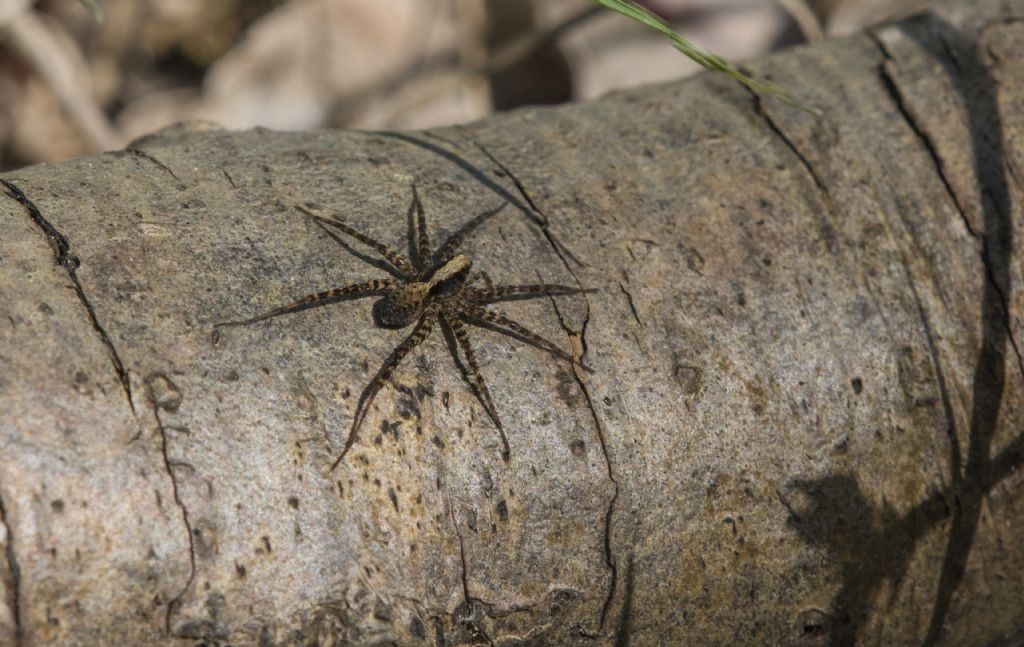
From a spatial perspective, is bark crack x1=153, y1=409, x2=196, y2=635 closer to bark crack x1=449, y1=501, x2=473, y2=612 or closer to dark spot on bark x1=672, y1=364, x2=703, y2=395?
bark crack x1=449, y1=501, x2=473, y2=612

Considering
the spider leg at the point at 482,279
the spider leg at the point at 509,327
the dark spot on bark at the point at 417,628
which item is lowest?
the dark spot on bark at the point at 417,628


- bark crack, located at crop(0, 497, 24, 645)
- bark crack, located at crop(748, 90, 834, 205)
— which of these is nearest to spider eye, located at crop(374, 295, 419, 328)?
bark crack, located at crop(0, 497, 24, 645)

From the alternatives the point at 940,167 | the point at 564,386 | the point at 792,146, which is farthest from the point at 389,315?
the point at 940,167

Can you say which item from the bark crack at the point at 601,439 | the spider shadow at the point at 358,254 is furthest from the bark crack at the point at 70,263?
the bark crack at the point at 601,439

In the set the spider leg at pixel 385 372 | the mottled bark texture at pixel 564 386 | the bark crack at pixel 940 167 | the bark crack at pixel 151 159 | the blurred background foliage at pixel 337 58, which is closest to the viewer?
the mottled bark texture at pixel 564 386

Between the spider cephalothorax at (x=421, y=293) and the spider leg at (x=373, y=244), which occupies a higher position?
the spider leg at (x=373, y=244)

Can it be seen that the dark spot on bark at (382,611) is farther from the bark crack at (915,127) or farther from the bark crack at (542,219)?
the bark crack at (915,127)

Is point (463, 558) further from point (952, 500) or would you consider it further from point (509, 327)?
point (952, 500)

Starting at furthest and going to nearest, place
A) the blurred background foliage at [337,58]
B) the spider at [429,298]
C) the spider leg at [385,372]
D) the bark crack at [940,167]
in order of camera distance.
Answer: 1. the blurred background foliage at [337,58]
2. the bark crack at [940,167]
3. the spider at [429,298]
4. the spider leg at [385,372]
